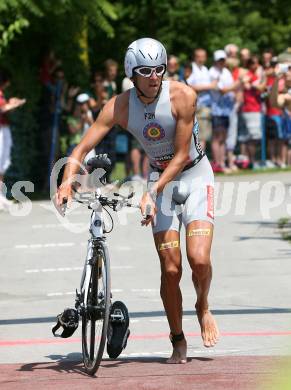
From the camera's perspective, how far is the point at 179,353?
334 inches

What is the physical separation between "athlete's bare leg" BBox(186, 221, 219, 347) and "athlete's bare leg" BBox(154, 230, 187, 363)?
9cm

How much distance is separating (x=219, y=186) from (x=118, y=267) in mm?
7053

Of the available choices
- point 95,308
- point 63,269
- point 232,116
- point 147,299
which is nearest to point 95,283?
point 95,308

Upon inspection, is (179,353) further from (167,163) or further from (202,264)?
(167,163)

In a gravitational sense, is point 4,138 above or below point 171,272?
above

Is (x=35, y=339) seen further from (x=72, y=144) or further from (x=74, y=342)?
(x=72, y=144)

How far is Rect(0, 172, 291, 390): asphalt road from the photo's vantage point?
26.2 ft

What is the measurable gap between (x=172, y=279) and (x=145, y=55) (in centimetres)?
146

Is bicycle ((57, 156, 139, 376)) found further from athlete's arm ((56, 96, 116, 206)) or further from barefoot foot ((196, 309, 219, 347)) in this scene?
barefoot foot ((196, 309, 219, 347))

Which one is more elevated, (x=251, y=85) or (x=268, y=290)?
(x=251, y=85)

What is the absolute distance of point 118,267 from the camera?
1373 centimetres

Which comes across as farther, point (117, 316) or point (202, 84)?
point (202, 84)

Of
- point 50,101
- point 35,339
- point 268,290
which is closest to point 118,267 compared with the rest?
point 268,290

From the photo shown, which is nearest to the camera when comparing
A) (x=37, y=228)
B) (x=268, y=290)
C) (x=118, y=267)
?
(x=268, y=290)
